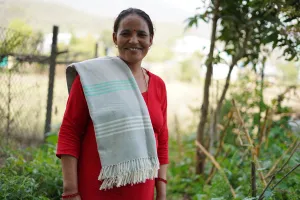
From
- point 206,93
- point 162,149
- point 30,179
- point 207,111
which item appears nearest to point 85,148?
point 162,149

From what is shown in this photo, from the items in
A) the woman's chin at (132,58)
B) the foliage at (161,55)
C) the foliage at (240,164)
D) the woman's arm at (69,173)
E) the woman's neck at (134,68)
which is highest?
the foliage at (161,55)

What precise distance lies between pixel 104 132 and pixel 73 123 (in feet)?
0.47

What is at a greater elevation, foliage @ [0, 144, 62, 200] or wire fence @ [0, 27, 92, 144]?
Answer: wire fence @ [0, 27, 92, 144]

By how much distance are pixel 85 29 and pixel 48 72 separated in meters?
37.1

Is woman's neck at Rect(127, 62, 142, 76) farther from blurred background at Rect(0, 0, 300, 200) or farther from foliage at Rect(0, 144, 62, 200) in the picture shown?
foliage at Rect(0, 144, 62, 200)

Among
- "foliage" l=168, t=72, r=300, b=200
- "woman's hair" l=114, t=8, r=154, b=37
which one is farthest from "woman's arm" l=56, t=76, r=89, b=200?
"foliage" l=168, t=72, r=300, b=200

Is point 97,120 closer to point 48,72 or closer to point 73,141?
point 73,141

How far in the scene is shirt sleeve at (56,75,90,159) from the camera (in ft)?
5.48

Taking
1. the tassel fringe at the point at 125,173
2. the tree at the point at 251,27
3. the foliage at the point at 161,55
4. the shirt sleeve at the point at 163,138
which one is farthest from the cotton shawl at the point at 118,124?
the foliage at the point at 161,55

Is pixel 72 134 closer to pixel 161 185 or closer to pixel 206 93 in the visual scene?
pixel 161 185

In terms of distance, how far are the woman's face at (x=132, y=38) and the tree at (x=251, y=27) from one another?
1507 millimetres

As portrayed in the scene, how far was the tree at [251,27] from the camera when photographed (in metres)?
3.08

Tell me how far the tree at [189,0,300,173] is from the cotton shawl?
5.64ft

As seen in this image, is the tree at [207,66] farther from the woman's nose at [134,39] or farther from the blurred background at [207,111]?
the woman's nose at [134,39]
